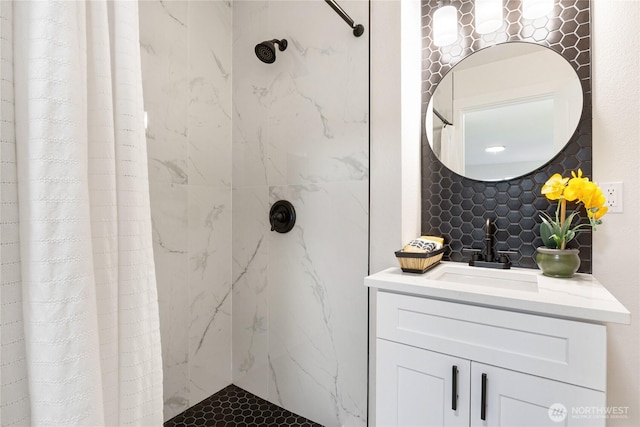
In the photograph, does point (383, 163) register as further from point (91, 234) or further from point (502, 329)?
point (91, 234)

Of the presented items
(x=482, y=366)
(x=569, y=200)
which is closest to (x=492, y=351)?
(x=482, y=366)

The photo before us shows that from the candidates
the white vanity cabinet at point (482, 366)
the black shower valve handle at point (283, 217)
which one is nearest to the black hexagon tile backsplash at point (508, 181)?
the white vanity cabinet at point (482, 366)

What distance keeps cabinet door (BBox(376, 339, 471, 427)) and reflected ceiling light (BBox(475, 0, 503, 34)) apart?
1.40 m

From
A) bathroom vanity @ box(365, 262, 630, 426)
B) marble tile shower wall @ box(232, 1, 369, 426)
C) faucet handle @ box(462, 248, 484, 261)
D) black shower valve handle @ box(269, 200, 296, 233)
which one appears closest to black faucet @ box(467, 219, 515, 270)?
faucet handle @ box(462, 248, 484, 261)

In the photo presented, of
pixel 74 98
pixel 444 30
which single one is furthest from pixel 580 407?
pixel 444 30

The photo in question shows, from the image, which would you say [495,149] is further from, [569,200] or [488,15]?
[488,15]

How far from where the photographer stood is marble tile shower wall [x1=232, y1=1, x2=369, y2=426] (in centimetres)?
152

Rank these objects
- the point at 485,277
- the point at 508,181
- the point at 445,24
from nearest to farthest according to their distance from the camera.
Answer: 1. the point at 485,277
2. the point at 508,181
3. the point at 445,24

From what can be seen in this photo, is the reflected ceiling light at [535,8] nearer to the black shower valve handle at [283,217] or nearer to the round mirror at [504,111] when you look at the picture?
the round mirror at [504,111]

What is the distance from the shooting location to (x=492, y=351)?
934 mm

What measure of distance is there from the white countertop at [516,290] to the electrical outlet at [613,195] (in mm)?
262

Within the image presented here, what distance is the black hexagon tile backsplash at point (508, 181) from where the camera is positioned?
1282 millimetres

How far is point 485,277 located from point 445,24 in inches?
46.6

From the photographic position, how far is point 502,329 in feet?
3.03
